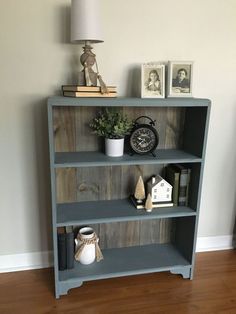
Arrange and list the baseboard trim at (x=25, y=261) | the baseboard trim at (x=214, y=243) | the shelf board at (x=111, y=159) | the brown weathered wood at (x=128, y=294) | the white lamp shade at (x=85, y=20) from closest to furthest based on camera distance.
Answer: the white lamp shade at (x=85, y=20)
the shelf board at (x=111, y=159)
the brown weathered wood at (x=128, y=294)
the baseboard trim at (x=25, y=261)
the baseboard trim at (x=214, y=243)

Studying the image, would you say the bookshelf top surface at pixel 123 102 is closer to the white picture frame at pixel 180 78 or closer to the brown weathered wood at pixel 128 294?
the white picture frame at pixel 180 78

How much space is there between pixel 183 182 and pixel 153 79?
2.28 ft

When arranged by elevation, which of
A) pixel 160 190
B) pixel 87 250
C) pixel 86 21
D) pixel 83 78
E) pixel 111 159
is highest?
pixel 86 21

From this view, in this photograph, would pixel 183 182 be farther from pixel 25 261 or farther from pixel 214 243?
pixel 25 261

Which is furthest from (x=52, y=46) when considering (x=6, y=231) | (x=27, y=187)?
(x=6, y=231)

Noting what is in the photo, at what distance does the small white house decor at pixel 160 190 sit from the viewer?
1935 millimetres

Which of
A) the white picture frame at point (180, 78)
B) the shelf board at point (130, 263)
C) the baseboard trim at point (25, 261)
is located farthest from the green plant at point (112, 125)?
the baseboard trim at point (25, 261)

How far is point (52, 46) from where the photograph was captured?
1.76 metres

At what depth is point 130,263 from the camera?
1.99m

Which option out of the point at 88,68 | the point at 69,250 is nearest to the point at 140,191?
the point at 69,250

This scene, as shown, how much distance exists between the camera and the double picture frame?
1773 mm

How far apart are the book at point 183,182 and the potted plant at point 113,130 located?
1.41 ft

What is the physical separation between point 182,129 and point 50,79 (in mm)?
938

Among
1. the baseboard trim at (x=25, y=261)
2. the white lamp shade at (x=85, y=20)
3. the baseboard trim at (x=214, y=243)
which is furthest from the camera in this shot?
the baseboard trim at (x=214, y=243)
